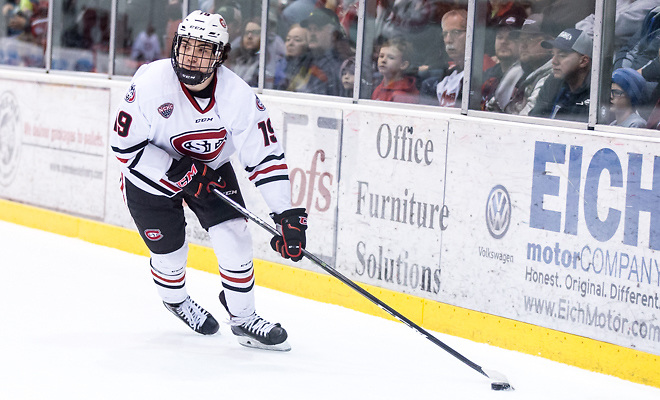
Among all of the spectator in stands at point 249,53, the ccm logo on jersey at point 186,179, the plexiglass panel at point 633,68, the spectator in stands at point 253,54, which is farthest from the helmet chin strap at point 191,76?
the spectator in stands at point 249,53

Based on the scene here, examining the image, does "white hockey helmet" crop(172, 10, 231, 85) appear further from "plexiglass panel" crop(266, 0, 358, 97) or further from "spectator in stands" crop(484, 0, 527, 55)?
"plexiglass panel" crop(266, 0, 358, 97)

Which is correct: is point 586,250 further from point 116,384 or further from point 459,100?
point 116,384

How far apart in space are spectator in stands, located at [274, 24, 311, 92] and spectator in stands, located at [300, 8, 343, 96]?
37 mm

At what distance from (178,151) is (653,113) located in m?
1.99

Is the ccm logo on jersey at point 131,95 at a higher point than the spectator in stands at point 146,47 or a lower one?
lower

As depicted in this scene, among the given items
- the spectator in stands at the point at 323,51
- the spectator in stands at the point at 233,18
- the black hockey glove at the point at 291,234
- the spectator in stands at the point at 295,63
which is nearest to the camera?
the black hockey glove at the point at 291,234

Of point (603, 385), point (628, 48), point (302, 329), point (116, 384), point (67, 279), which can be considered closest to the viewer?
point (116, 384)

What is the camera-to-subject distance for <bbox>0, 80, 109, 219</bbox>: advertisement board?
282 inches

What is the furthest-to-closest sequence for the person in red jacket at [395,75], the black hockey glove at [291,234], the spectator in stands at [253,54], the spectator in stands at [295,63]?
the spectator in stands at [253,54]
the spectator in stands at [295,63]
the person in red jacket at [395,75]
the black hockey glove at [291,234]

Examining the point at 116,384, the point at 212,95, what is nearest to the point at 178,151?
the point at 212,95

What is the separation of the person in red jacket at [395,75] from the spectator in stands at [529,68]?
65 centimetres

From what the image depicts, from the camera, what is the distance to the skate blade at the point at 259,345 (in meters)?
4.46

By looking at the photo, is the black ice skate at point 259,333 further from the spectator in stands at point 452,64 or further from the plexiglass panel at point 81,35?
the plexiglass panel at point 81,35

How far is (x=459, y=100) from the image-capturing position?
519 cm
